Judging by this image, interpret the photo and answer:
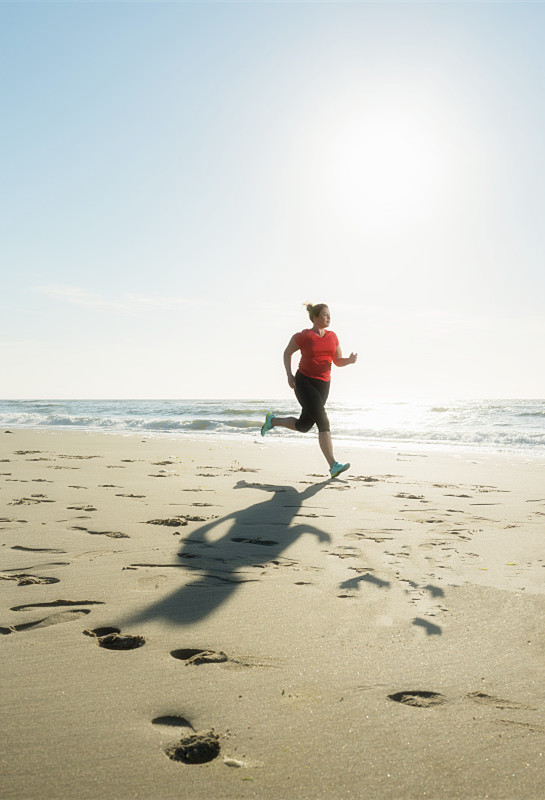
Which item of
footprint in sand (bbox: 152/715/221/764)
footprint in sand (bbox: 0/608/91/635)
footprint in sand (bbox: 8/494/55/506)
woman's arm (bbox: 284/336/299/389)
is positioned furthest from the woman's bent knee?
footprint in sand (bbox: 152/715/221/764)

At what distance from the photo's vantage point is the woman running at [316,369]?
20.3ft

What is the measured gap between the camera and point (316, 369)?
20.6 ft

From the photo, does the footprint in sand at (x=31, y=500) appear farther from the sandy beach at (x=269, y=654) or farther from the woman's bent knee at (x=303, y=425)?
the woman's bent knee at (x=303, y=425)

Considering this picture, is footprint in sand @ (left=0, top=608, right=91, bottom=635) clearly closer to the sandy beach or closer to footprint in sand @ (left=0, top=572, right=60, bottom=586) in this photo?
the sandy beach

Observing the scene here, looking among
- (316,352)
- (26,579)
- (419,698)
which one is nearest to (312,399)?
(316,352)

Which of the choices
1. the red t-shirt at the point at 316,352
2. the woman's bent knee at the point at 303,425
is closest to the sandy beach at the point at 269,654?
the woman's bent knee at the point at 303,425

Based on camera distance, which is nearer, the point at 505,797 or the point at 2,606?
the point at 505,797

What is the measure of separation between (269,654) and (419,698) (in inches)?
19.6

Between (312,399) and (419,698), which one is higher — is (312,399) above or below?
above

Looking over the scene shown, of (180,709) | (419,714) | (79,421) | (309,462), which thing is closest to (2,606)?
(180,709)

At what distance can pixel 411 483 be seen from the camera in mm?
5941

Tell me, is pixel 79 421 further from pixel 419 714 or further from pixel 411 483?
pixel 419 714

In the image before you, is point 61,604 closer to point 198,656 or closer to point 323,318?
point 198,656

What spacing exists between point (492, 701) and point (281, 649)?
0.66 m
